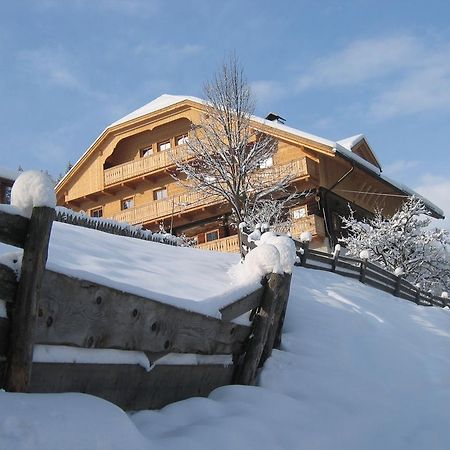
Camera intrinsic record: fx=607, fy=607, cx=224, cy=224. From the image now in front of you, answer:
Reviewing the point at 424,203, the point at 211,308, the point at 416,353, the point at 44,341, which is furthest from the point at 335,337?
the point at 424,203

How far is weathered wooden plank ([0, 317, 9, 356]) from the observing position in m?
2.93

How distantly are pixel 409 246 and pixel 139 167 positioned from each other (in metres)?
14.5

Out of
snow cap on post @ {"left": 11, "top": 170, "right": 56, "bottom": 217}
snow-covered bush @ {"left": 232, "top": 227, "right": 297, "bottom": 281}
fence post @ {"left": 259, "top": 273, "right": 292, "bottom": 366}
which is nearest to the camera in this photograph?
snow cap on post @ {"left": 11, "top": 170, "right": 56, "bottom": 217}

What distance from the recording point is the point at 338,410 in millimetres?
4977

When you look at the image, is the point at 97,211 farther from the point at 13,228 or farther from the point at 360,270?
the point at 13,228

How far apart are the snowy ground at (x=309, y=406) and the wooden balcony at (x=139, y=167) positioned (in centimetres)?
2217

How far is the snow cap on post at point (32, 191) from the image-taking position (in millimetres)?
2990

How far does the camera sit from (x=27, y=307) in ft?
9.66

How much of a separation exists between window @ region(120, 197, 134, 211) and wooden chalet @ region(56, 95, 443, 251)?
54 millimetres

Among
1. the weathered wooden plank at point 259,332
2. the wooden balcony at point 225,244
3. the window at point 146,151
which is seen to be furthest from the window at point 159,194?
the weathered wooden plank at point 259,332

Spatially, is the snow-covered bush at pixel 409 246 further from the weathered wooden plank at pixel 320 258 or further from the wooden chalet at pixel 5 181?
the wooden chalet at pixel 5 181

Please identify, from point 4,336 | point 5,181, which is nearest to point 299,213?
point 5,181

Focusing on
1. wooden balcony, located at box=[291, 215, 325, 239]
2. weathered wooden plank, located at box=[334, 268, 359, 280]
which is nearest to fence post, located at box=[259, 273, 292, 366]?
weathered wooden plank, located at box=[334, 268, 359, 280]

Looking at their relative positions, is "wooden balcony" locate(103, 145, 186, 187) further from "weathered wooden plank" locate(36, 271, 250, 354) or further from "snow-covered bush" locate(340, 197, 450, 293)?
"weathered wooden plank" locate(36, 271, 250, 354)
